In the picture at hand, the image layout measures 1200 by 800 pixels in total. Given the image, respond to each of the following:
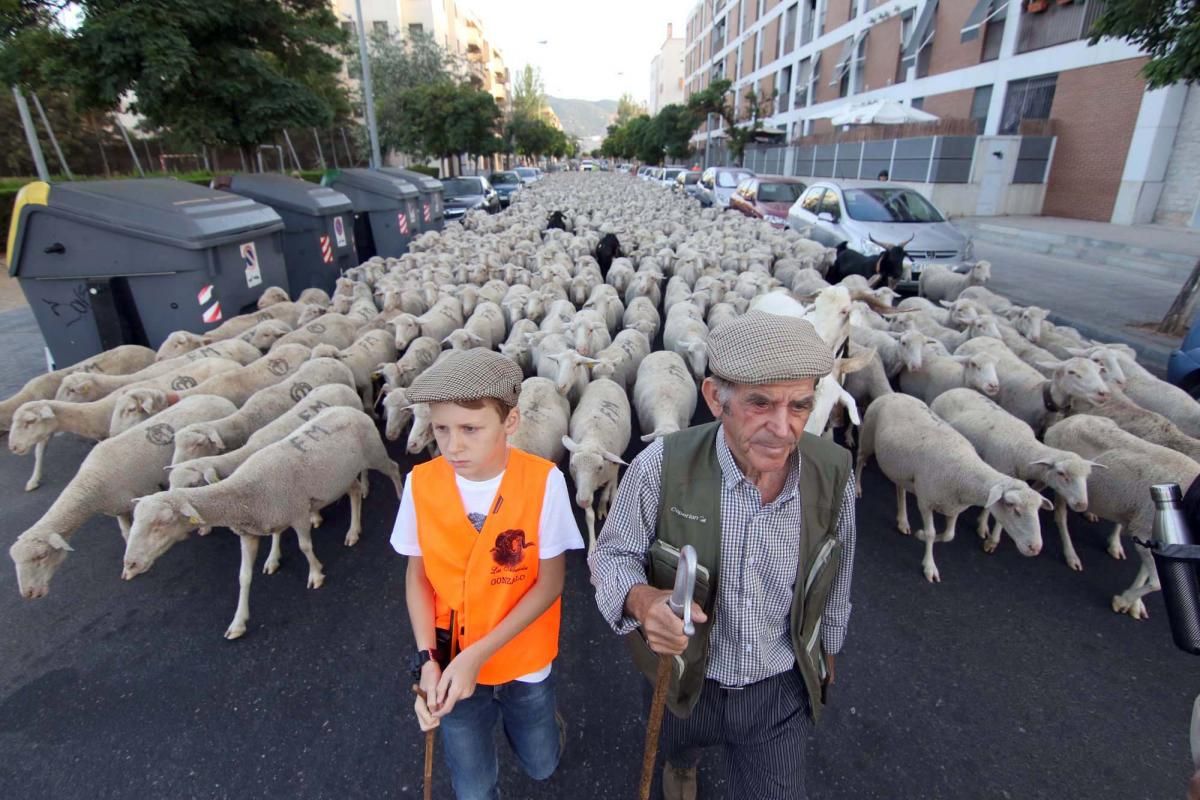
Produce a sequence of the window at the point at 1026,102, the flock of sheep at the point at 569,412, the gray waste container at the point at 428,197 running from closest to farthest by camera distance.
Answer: the flock of sheep at the point at 569,412
the gray waste container at the point at 428,197
the window at the point at 1026,102

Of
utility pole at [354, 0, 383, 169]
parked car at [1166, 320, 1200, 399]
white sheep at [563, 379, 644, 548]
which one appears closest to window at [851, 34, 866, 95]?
utility pole at [354, 0, 383, 169]

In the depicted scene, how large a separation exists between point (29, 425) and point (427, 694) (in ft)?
15.5

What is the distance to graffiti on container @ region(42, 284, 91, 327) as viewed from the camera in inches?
233

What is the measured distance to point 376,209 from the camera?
12648 millimetres

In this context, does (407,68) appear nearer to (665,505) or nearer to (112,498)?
(112,498)

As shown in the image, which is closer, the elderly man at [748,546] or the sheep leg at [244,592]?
the elderly man at [748,546]

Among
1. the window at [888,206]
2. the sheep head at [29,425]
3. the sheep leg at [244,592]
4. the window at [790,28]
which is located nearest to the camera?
the sheep leg at [244,592]

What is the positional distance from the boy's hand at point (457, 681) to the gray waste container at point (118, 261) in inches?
232

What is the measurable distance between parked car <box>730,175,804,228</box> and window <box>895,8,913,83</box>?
15.3 meters

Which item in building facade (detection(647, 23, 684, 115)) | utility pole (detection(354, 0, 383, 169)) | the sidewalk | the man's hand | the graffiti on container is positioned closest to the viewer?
the man's hand

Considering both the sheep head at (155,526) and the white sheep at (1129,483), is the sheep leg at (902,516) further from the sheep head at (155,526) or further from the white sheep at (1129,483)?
the sheep head at (155,526)

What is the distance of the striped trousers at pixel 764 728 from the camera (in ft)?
5.98

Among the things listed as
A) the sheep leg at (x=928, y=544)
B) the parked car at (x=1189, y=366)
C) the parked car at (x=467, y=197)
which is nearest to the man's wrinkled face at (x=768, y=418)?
the sheep leg at (x=928, y=544)

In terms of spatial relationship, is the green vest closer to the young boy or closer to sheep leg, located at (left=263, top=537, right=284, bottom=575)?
the young boy
